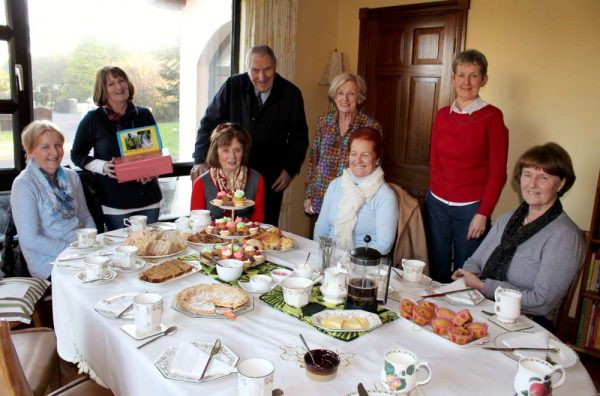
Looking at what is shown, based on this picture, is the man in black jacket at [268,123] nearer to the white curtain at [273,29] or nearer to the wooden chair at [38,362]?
the white curtain at [273,29]

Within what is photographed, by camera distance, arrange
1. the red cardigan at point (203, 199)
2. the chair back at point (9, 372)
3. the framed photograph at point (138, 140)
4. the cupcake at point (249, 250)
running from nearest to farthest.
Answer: the chair back at point (9, 372) → the cupcake at point (249, 250) → the red cardigan at point (203, 199) → the framed photograph at point (138, 140)

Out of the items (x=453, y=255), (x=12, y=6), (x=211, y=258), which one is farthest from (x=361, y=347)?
(x=12, y=6)

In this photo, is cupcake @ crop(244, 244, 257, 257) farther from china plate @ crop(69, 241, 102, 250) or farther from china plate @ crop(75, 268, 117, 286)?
china plate @ crop(69, 241, 102, 250)

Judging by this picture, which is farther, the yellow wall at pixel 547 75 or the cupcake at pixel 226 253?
the yellow wall at pixel 547 75

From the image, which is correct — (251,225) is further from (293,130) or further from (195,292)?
(293,130)

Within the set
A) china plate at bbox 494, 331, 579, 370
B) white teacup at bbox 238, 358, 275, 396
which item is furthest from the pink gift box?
china plate at bbox 494, 331, 579, 370

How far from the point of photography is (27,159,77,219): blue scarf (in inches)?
105

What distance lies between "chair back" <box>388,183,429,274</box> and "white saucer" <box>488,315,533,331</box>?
31.5 inches

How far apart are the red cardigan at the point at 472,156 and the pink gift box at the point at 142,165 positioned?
1620 millimetres

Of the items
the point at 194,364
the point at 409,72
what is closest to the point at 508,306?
the point at 194,364

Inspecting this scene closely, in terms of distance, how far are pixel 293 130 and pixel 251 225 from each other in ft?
4.25

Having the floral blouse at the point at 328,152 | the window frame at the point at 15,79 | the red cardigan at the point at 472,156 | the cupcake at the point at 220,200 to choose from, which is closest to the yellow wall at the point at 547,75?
the red cardigan at the point at 472,156

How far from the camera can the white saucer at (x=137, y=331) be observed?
1.42m

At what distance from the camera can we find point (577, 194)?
10.7ft
